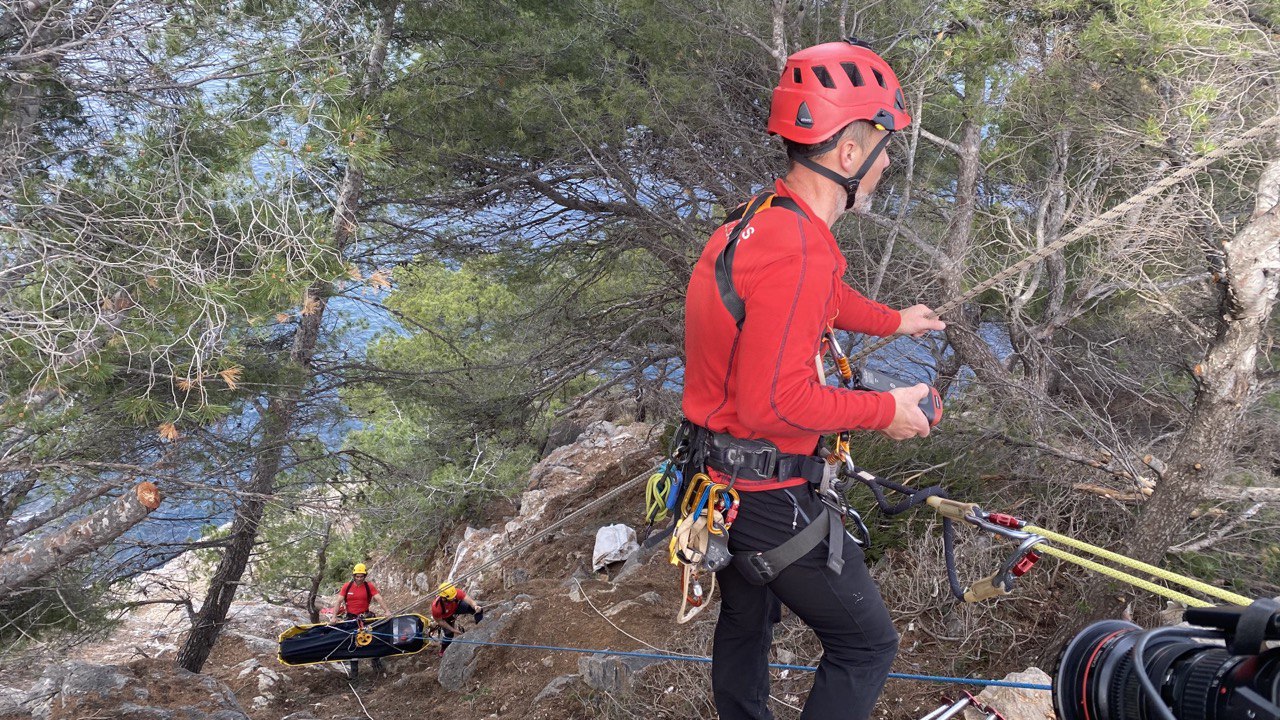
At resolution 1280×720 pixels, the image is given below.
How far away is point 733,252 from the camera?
2.42 m

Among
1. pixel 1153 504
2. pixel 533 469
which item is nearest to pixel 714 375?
pixel 1153 504

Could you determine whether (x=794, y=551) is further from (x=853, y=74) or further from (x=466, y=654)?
(x=466, y=654)

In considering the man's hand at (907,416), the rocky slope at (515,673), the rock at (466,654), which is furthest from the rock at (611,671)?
the man's hand at (907,416)

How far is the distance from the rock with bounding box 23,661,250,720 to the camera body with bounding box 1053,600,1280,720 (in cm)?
576

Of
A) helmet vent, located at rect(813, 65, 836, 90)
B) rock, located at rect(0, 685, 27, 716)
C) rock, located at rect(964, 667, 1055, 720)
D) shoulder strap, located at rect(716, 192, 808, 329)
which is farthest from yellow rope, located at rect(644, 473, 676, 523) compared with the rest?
rock, located at rect(0, 685, 27, 716)

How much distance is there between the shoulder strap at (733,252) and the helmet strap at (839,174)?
0.50 ft

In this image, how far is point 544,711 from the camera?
536 cm

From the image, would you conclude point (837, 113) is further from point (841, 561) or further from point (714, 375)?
point (841, 561)

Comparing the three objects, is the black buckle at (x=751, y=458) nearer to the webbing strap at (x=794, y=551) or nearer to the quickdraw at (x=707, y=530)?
the quickdraw at (x=707, y=530)

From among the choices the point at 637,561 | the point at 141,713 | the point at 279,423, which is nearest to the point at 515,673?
the point at 637,561

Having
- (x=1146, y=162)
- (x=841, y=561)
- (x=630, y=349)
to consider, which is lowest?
(x=630, y=349)

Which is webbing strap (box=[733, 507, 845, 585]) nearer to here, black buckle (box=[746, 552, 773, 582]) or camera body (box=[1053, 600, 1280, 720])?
black buckle (box=[746, 552, 773, 582])

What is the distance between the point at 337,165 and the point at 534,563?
5.96m

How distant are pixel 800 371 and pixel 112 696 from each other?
5.95 m
